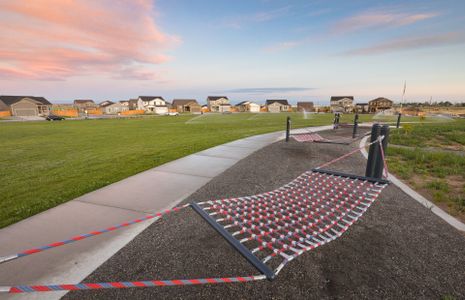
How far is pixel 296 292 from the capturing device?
2645mm

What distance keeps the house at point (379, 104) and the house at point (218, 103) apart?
60778 mm

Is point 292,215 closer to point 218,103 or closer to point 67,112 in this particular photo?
point 67,112

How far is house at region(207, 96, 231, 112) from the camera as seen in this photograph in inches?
4277

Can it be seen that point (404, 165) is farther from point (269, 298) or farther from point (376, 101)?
point (376, 101)

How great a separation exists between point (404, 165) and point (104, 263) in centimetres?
936

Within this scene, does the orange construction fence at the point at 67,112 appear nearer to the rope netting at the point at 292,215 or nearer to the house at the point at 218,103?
the house at the point at 218,103

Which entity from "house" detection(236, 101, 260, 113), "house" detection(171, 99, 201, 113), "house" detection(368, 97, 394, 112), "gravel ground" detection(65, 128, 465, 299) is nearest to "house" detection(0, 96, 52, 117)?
"house" detection(171, 99, 201, 113)

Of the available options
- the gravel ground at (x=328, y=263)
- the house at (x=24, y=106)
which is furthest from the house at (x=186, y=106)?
the gravel ground at (x=328, y=263)

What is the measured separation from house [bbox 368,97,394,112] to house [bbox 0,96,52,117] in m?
115

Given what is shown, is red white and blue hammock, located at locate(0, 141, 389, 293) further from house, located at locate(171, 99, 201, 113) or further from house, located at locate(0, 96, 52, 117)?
house, located at locate(171, 99, 201, 113)

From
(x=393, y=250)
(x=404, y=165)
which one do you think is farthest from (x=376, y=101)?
(x=393, y=250)

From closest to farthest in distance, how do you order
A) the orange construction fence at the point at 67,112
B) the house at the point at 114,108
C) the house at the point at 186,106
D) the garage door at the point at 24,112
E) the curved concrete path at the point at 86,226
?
the curved concrete path at the point at 86,226 < the orange construction fence at the point at 67,112 < the garage door at the point at 24,112 < the house at the point at 114,108 < the house at the point at 186,106

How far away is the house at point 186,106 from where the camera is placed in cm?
10688

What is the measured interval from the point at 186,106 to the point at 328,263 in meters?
110
